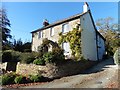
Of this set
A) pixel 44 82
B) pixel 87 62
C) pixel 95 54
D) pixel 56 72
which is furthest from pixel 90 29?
pixel 44 82

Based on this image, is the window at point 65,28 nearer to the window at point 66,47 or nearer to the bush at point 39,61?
the window at point 66,47

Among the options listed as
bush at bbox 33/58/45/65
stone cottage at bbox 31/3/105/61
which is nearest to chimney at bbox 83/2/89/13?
stone cottage at bbox 31/3/105/61

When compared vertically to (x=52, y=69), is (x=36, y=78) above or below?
below

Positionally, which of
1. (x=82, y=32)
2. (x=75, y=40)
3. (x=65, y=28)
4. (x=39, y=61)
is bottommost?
(x=39, y=61)

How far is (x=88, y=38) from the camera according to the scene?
28.1 metres

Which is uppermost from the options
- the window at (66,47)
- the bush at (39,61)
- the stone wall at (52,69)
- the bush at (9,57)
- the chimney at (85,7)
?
the chimney at (85,7)

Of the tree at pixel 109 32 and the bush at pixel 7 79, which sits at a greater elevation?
the tree at pixel 109 32

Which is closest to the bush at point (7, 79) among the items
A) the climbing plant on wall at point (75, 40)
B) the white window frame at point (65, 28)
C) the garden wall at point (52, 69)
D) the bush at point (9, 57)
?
the garden wall at point (52, 69)

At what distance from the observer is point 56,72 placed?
18891mm

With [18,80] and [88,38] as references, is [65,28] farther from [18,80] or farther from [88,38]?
[18,80]

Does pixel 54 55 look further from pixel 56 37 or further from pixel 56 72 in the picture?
pixel 56 37

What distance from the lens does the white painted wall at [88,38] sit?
26266 millimetres

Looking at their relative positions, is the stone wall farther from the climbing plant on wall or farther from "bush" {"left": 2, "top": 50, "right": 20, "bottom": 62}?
"bush" {"left": 2, "top": 50, "right": 20, "bottom": 62}

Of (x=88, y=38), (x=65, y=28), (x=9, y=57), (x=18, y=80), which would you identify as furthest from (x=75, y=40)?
(x=18, y=80)
